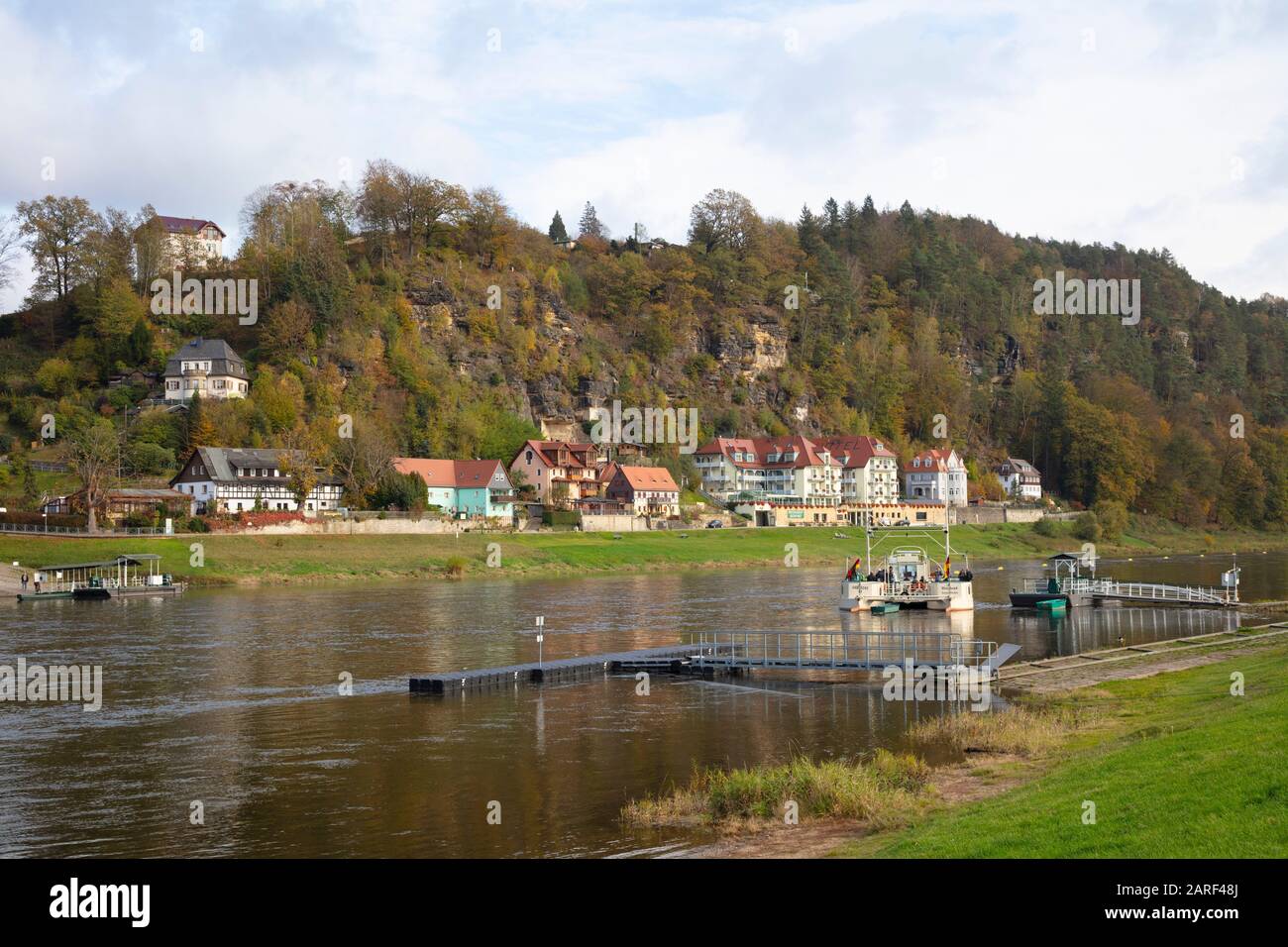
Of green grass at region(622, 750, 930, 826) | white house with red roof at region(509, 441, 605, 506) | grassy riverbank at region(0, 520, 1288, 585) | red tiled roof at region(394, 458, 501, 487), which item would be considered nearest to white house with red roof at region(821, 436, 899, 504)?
grassy riverbank at region(0, 520, 1288, 585)

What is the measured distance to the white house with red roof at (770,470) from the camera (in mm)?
148000

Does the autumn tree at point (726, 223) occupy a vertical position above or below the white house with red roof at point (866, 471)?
above

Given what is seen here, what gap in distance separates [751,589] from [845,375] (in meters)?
106

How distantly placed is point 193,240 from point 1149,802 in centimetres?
15603

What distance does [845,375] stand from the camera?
7003 inches

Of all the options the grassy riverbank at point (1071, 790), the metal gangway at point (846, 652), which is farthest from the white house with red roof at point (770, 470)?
the grassy riverbank at point (1071, 790)

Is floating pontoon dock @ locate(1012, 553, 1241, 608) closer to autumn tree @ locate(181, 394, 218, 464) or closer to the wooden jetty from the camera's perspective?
the wooden jetty

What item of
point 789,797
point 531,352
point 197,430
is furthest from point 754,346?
point 789,797

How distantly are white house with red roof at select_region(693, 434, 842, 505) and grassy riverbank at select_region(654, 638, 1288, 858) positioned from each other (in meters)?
115

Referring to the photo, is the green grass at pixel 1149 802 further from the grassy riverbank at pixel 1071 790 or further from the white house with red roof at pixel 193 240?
the white house with red roof at pixel 193 240

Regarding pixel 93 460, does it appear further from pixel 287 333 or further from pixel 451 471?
pixel 287 333

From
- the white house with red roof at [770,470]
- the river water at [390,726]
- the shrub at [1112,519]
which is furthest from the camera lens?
the white house with red roof at [770,470]

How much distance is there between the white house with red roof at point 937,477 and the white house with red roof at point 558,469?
174ft

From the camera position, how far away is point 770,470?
495ft
